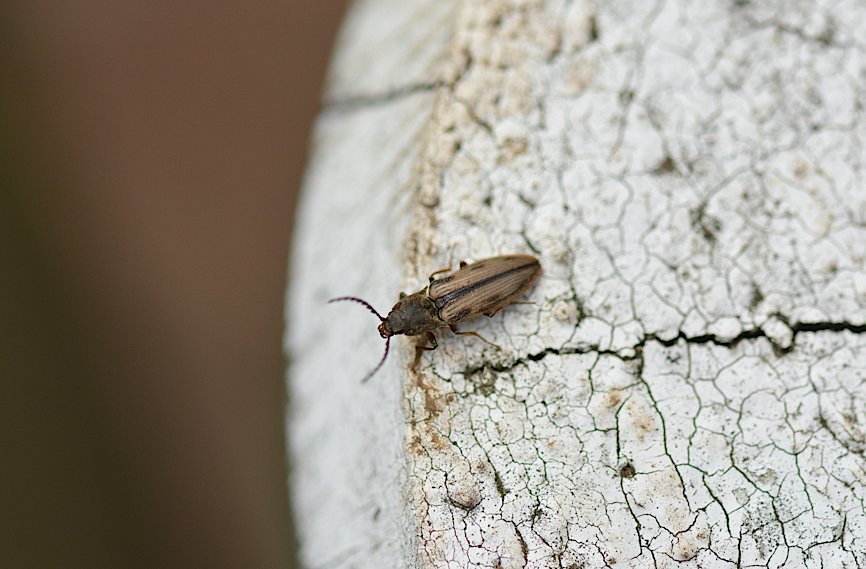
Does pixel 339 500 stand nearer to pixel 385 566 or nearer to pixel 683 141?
pixel 385 566

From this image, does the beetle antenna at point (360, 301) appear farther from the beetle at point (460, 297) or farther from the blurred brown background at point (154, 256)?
the blurred brown background at point (154, 256)

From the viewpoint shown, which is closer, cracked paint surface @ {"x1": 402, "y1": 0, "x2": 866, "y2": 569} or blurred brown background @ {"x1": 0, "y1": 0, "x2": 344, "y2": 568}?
cracked paint surface @ {"x1": 402, "y1": 0, "x2": 866, "y2": 569}

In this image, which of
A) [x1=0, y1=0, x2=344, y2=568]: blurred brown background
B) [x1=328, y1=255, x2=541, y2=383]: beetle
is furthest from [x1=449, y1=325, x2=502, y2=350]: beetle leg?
[x1=0, y1=0, x2=344, y2=568]: blurred brown background

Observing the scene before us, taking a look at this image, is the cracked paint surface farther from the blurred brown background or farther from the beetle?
the blurred brown background

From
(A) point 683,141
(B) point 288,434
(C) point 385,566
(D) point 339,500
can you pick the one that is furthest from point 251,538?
(A) point 683,141

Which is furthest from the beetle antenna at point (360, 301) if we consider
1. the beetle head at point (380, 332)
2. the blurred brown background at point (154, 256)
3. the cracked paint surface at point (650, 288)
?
the blurred brown background at point (154, 256)
